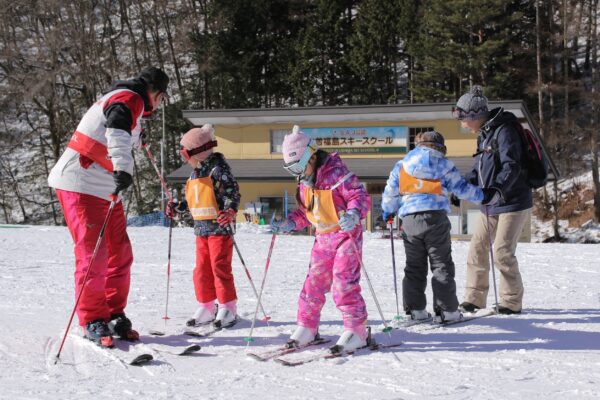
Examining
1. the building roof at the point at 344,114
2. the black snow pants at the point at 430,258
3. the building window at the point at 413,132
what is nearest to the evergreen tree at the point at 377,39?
the building window at the point at 413,132

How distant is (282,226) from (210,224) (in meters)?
0.80

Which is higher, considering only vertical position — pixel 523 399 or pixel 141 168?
pixel 141 168

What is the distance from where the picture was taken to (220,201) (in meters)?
4.81

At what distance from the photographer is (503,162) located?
16.3ft

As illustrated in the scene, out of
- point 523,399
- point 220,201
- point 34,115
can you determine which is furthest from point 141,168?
point 523,399

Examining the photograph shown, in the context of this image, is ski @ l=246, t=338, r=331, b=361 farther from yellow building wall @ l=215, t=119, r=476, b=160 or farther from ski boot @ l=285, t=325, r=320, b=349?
yellow building wall @ l=215, t=119, r=476, b=160

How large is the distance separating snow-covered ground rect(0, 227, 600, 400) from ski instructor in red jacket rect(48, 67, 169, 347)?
236 mm

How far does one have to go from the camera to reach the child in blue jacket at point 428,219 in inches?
182

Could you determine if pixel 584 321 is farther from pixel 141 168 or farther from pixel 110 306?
pixel 141 168

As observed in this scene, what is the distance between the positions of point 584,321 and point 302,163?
8.74 ft

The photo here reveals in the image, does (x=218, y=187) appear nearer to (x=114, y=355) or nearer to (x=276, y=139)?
(x=114, y=355)

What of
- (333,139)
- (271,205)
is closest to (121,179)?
(271,205)

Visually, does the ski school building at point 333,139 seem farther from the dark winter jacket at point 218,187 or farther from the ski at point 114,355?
the ski at point 114,355

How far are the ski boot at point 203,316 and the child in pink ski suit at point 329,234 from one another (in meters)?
1.04
